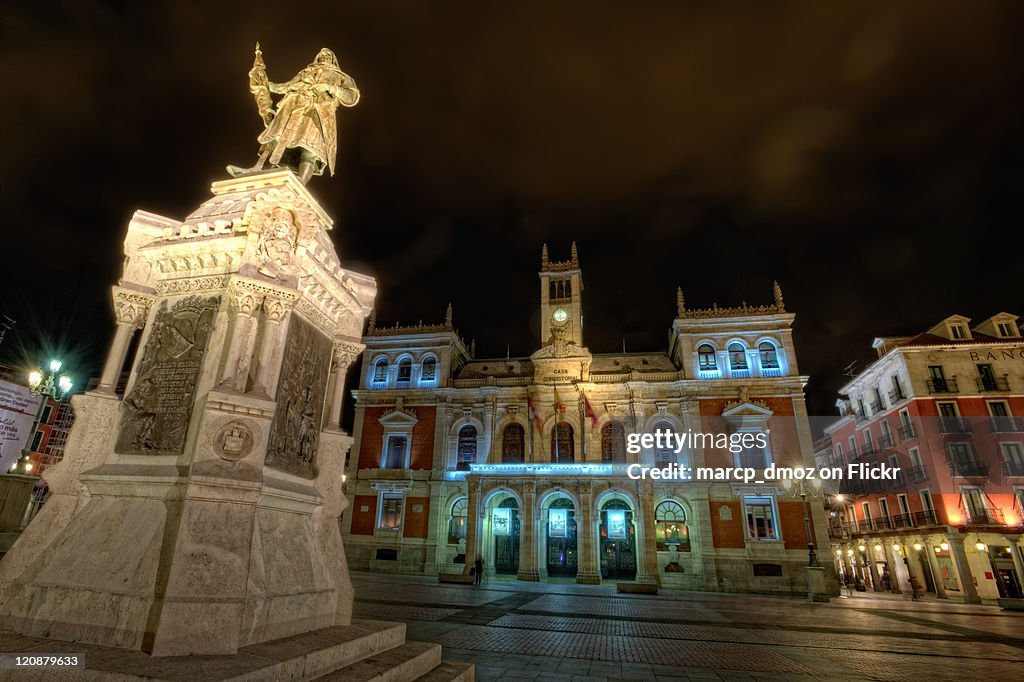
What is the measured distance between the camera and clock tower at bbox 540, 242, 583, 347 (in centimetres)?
3308

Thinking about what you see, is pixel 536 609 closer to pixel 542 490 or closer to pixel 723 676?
pixel 723 676

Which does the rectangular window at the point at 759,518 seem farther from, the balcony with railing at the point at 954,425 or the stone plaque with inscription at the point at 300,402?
the stone plaque with inscription at the point at 300,402

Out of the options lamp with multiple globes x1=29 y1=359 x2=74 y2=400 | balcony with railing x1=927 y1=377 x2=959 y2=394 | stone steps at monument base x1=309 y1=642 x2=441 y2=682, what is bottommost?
stone steps at monument base x1=309 y1=642 x2=441 y2=682

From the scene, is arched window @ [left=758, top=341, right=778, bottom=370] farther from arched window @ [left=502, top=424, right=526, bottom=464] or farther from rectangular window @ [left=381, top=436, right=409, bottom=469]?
rectangular window @ [left=381, top=436, right=409, bottom=469]

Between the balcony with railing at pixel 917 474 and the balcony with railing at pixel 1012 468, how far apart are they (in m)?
3.38

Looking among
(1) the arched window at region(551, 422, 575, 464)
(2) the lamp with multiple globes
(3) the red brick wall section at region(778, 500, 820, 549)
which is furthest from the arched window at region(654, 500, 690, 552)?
(2) the lamp with multiple globes

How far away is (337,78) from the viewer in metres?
6.91

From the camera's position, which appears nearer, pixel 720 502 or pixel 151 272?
pixel 151 272

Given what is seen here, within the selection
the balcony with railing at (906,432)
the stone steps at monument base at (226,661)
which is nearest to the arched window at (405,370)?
the stone steps at monument base at (226,661)

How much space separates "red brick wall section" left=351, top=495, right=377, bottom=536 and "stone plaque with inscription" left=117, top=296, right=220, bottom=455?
1052 inches

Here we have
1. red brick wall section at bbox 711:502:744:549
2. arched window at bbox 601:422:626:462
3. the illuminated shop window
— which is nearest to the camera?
red brick wall section at bbox 711:502:744:549

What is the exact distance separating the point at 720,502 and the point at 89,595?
91.2 feet

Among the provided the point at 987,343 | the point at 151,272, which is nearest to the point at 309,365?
the point at 151,272

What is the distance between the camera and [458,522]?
1138 inches
